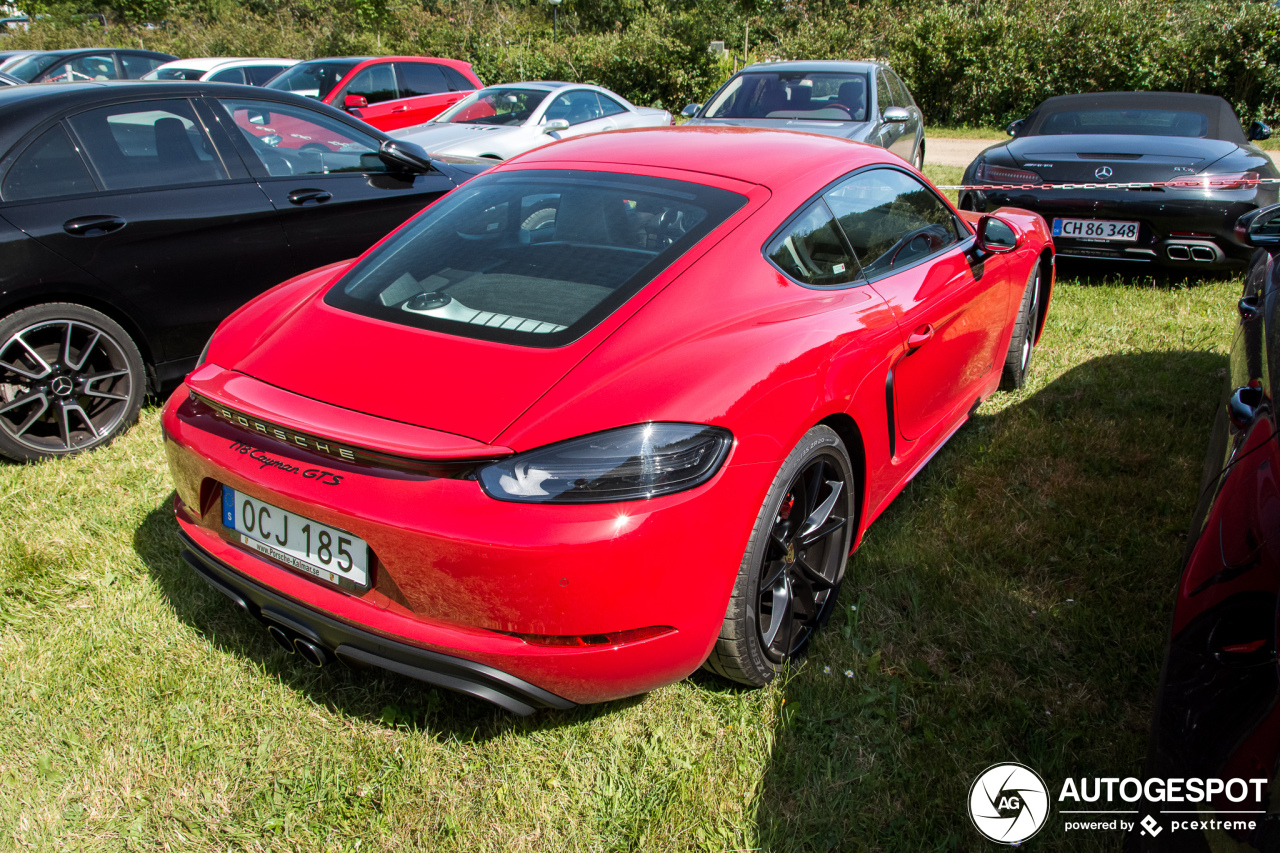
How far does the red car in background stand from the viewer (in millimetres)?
11484

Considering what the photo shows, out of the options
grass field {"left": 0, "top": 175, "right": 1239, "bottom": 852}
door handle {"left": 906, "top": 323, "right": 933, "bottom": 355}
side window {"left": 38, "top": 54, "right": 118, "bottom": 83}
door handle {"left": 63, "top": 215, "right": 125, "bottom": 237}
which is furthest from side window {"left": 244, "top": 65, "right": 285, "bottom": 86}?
door handle {"left": 906, "top": 323, "right": 933, "bottom": 355}

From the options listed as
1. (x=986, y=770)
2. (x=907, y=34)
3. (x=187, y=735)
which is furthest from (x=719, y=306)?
(x=907, y=34)

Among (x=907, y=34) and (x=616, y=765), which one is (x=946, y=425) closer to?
(x=616, y=765)

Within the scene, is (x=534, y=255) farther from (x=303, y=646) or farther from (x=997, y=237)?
(x=997, y=237)

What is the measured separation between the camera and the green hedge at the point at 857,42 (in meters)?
16.7

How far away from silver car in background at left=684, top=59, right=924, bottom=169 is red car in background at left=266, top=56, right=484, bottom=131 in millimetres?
4862

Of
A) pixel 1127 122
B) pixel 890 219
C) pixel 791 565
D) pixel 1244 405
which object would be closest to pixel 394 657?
pixel 791 565

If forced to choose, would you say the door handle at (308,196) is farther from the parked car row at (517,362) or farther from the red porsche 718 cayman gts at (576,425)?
the red porsche 718 cayman gts at (576,425)

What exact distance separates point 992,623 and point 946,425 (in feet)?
2.74

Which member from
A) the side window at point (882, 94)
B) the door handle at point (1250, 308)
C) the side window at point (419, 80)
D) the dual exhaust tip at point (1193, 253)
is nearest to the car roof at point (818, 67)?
the side window at point (882, 94)

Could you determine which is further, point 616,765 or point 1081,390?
point 1081,390

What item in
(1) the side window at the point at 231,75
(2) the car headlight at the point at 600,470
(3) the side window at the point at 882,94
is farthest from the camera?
(1) the side window at the point at 231,75

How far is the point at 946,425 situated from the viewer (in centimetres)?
322

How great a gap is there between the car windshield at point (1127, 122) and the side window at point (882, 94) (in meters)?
1.55
